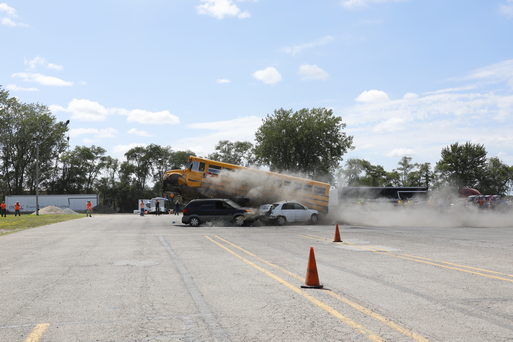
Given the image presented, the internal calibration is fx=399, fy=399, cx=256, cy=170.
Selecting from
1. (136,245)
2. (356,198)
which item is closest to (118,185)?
(356,198)

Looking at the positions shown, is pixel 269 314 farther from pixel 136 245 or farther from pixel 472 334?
pixel 136 245

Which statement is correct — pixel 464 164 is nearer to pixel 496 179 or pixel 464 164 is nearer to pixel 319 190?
pixel 496 179

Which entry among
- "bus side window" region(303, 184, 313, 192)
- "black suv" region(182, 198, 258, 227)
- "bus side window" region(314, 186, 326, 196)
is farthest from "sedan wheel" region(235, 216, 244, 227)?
"bus side window" region(314, 186, 326, 196)

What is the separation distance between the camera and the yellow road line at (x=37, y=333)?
14.0 ft

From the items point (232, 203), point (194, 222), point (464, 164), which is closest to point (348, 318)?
point (194, 222)

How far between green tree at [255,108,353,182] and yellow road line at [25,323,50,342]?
5349 cm

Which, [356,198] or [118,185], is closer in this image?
[356,198]

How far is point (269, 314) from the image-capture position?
17.0 ft

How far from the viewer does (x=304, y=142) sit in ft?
189

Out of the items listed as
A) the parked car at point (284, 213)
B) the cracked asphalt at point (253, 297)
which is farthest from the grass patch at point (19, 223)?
the parked car at point (284, 213)

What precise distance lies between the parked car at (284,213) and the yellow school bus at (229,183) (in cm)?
144

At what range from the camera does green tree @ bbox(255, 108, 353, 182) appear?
191 ft

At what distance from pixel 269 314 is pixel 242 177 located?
2112 cm

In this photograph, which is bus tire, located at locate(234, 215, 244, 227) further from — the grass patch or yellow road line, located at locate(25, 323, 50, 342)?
yellow road line, located at locate(25, 323, 50, 342)
